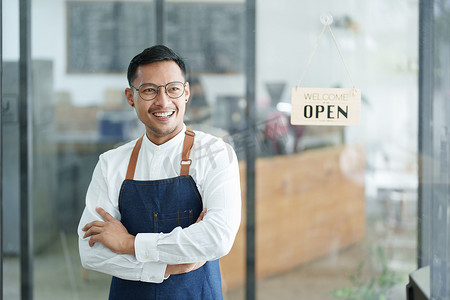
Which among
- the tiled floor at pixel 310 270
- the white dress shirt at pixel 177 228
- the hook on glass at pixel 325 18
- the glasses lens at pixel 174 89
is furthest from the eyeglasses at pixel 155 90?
the tiled floor at pixel 310 270

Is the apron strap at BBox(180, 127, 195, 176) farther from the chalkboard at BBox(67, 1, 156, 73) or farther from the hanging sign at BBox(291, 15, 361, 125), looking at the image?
the chalkboard at BBox(67, 1, 156, 73)

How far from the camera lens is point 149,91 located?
1436 millimetres

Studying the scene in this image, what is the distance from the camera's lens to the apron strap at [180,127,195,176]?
1466 mm

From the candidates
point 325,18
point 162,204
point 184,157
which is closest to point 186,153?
point 184,157

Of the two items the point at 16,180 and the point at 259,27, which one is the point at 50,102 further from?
the point at 259,27

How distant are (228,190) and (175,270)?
0.90 feet

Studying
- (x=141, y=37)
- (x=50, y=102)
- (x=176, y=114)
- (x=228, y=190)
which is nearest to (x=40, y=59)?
(x=50, y=102)

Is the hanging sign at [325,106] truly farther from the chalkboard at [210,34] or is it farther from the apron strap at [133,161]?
the chalkboard at [210,34]

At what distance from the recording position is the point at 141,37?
276cm

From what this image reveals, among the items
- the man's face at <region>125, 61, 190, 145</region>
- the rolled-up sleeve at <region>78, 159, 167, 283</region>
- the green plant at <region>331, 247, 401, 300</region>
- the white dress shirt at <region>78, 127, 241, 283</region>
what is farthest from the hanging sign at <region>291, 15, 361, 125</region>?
the green plant at <region>331, 247, 401, 300</region>

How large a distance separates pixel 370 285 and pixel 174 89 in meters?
1.84

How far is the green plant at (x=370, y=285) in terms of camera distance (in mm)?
2701

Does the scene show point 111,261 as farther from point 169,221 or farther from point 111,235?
point 169,221

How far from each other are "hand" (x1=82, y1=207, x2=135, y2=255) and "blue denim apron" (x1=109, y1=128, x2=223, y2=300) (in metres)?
0.05
